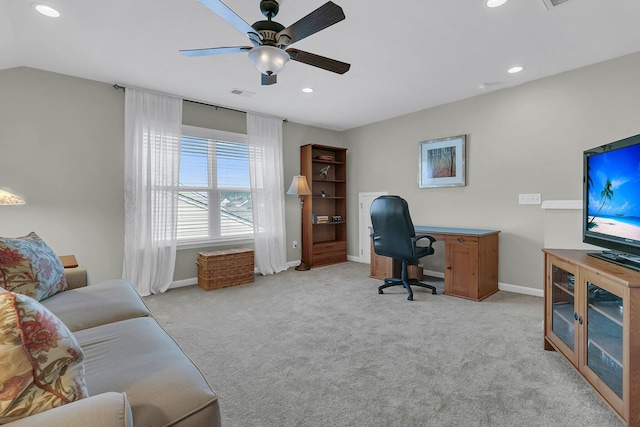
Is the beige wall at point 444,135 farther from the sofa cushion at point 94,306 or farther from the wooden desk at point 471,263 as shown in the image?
the sofa cushion at point 94,306

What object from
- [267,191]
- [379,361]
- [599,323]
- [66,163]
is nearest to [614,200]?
[599,323]

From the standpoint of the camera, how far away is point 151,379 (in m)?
1.02

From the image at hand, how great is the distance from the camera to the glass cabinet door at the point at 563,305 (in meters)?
1.84

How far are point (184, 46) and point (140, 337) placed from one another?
7.96ft

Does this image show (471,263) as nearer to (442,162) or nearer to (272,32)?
(442,162)

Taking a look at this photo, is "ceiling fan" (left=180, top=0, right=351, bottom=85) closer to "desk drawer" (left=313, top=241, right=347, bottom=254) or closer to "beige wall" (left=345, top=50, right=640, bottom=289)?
"beige wall" (left=345, top=50, right=640, bottom=289)

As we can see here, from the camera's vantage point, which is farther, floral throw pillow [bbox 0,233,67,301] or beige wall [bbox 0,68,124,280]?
beige wall [bbox 0,68,124,280]

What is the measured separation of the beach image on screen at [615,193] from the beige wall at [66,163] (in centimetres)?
446

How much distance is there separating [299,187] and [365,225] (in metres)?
1.46

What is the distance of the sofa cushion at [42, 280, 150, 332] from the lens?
1.63 meters

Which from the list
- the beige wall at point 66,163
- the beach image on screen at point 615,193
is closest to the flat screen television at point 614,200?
the beach image on screen at point 615,193

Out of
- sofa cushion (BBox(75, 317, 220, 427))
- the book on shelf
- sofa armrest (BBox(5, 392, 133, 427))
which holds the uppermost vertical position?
the book on shelf

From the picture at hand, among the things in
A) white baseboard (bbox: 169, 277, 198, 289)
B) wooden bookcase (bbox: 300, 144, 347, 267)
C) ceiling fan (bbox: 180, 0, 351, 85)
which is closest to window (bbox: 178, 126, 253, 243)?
white baseboard (bbox: 169, 277, 198, 289)

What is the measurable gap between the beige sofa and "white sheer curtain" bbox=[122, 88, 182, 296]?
1992 mm
